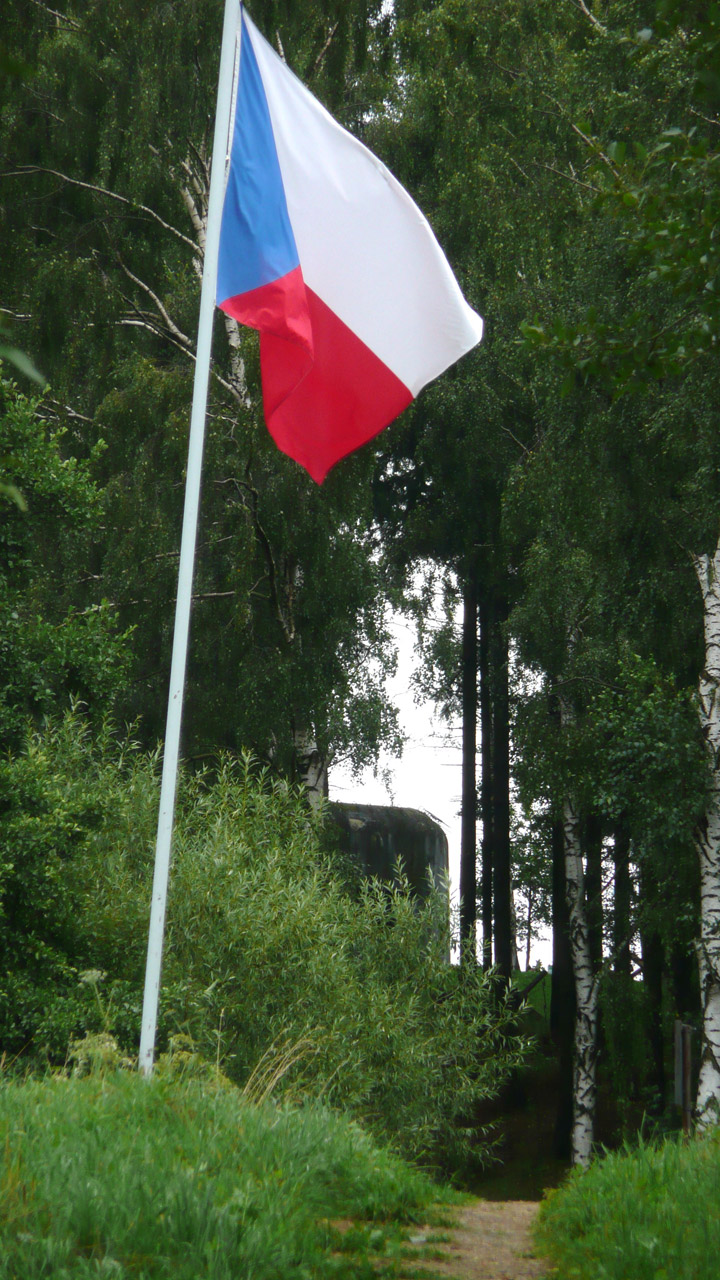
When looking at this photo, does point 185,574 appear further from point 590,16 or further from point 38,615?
point 590,16

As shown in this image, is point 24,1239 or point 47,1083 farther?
point 47,1083

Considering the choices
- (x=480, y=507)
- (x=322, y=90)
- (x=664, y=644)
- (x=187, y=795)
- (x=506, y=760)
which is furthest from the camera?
(x=506, y=760)

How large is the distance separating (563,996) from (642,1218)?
66.3 ft

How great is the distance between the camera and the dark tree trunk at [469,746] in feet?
82.8

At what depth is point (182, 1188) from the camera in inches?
153

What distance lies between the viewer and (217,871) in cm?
1059

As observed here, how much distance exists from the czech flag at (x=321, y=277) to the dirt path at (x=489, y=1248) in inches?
156

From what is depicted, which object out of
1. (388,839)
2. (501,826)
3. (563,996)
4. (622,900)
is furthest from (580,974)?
(501,826)

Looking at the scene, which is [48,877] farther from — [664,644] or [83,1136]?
[664,644]

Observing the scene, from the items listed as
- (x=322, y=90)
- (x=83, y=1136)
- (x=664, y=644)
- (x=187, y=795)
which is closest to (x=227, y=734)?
(x=187, y=795)

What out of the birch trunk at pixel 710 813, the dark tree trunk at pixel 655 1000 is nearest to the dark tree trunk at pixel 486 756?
the dark tree trunk at pixel 655 1000

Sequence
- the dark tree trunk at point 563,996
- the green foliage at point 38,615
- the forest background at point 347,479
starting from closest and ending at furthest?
the green foliage at point 38,615 → the forest background at point 347,479 → the dark tree trunk at point 563,996

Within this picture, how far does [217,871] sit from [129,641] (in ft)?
19.7

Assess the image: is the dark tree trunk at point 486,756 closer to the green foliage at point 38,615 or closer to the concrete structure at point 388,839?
the concrete structure at point 388,839
